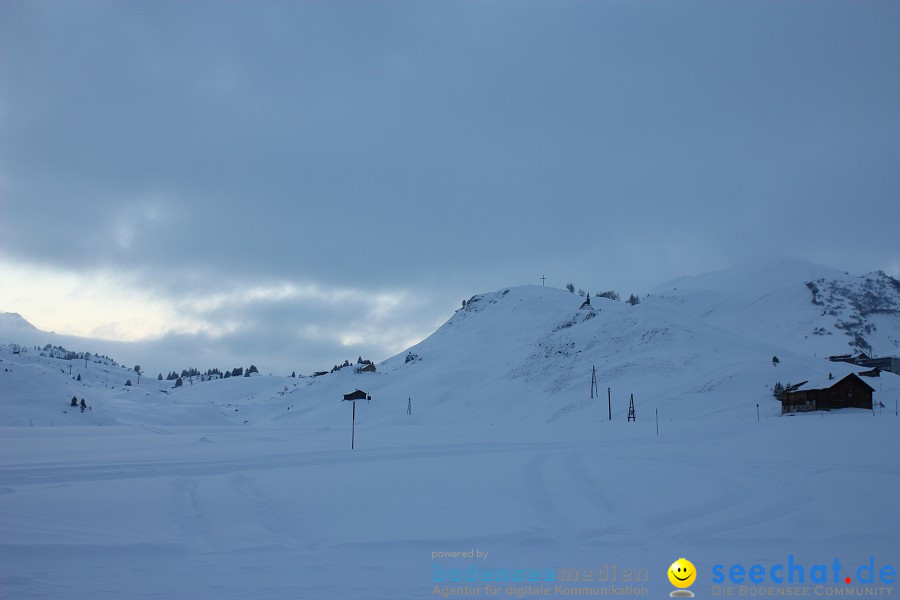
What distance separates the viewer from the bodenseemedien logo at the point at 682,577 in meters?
9.86

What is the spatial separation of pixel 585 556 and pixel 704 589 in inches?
96.1

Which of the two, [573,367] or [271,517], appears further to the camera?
[573,367]

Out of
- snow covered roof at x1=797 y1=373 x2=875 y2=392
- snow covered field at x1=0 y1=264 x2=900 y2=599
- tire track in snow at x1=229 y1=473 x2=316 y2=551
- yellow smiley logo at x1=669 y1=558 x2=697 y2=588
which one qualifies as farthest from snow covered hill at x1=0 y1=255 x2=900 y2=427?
yellow smiley logo at x1=669 y1=558 x2=697 y2=588

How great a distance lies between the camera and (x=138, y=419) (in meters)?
72.1

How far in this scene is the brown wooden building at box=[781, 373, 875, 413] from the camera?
52.4 metres

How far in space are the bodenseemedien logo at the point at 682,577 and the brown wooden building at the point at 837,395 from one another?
49.1m

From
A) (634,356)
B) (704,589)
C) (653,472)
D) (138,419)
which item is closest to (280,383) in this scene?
(138,419)

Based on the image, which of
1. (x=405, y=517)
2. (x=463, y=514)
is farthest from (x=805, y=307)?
(x=405, y=517)

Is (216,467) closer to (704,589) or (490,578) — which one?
(490,578)

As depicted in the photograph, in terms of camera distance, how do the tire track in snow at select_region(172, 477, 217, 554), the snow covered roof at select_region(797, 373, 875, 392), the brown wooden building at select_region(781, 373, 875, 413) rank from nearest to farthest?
the tire track in snow at select_region(172, 477, 217, 554), the brown wooden building at select_region(781, 373, 875, 413), the snow covered roof at select_region(797, 373, 875, 392)

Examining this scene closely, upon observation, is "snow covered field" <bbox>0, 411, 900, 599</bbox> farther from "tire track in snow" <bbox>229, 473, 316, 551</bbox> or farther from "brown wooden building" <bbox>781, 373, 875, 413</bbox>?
"brown wooden building" <bbox>781, 373, 875, 413</bbox>

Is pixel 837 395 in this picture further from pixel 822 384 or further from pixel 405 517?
pixel 405 517

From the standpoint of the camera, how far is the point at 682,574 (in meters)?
10.5

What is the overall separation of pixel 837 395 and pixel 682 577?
5135cm
